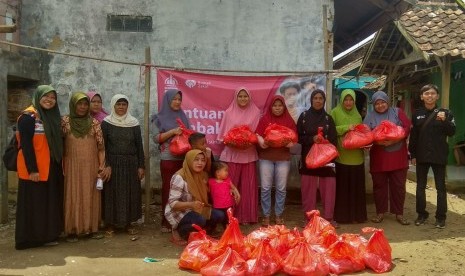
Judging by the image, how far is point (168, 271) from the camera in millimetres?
3990

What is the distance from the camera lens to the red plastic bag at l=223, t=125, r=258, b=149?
198 inches

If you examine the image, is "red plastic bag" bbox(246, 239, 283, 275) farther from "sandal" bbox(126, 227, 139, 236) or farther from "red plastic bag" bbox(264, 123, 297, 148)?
"sandal" bbox(126, 227, 139, 236)

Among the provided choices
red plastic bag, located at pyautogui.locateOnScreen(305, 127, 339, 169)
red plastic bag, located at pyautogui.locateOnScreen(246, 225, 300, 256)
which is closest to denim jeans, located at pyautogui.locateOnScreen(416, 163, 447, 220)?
red plastic bag, located at pyautogui.locateOnScreen(305, 127, 339, 169)

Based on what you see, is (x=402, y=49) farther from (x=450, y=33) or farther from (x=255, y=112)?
(x=255, y=112)

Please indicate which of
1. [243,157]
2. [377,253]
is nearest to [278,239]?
[377,253]

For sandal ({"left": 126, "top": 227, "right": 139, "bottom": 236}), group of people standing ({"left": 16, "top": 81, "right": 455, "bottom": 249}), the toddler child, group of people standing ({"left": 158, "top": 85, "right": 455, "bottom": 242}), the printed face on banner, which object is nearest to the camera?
group of people standing ({"left": 16, "top": 81, "right": 455, "bottom": 249})

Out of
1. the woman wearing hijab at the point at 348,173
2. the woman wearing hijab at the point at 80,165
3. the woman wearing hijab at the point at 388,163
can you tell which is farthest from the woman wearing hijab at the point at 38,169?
the woman wearing hijab at the point at 388,163

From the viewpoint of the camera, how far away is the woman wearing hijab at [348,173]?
213 inches

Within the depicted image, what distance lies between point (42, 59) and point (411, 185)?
7.23 m

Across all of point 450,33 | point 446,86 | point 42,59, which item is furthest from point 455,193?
point 42,59

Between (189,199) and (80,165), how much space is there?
4.11 ft

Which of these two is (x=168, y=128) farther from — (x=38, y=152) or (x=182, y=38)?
(x=182, y=38)

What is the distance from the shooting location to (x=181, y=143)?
16.3ft

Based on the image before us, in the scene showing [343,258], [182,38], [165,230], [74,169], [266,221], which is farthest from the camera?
[182,38]
